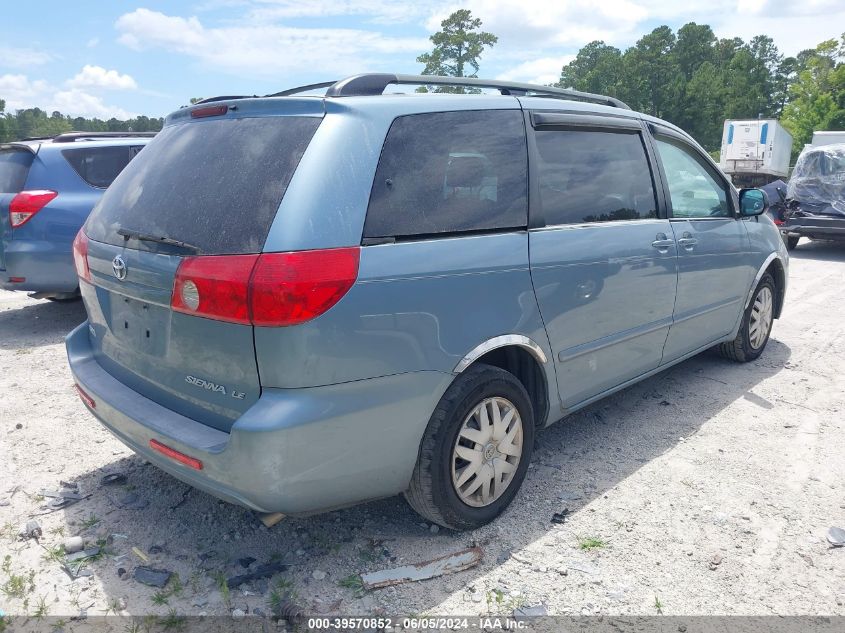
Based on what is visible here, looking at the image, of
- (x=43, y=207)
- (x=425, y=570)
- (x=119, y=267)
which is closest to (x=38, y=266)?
(x=43, y=207)

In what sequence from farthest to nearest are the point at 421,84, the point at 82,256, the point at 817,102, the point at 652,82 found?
the point at 652,82 → the point at 817,102 → the point at 82,256 → the point at 421,84

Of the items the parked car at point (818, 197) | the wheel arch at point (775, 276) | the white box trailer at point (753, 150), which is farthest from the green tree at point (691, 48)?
the wheel arch at point (775, 276)

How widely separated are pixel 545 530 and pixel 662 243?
1865mm

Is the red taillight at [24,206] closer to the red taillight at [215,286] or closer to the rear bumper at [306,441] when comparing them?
the rear bumper at [306,441]

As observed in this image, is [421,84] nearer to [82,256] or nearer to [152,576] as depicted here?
[82,256]

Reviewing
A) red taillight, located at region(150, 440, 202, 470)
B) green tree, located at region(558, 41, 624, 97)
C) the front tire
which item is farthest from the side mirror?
green tree, located at region(558, 41, 624, 97)

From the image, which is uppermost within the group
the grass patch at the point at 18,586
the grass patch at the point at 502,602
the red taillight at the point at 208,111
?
→ the red taillight at the point at 208,111

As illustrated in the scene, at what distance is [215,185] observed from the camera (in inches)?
97.1

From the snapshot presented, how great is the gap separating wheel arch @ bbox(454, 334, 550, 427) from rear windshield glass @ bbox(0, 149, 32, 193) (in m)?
5.09

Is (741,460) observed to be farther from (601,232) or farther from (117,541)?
(117,541)

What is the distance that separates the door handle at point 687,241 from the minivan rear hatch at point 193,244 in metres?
2.56

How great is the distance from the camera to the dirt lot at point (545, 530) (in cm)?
252

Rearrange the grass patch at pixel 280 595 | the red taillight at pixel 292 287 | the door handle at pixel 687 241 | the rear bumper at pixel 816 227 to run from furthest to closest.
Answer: the rear bumper at pixel 816 227 → the door handle at pixel 687 241 → the grass patch at pixel 280 595 → the red taillight at pixel 292 287

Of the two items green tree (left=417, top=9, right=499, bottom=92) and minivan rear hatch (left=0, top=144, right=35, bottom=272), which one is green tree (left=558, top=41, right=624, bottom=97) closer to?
green tree (left=417, top=9, right=499, bottom=92)
